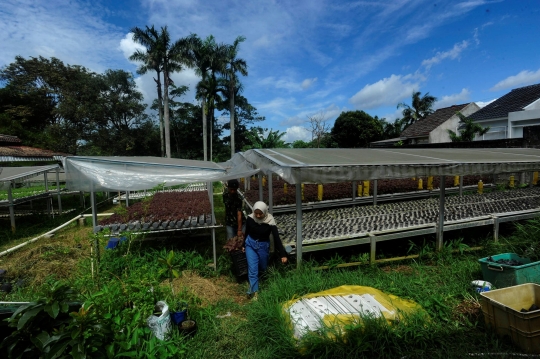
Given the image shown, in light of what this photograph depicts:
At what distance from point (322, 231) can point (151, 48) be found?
823 inches

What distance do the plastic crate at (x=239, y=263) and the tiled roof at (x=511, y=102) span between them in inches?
706

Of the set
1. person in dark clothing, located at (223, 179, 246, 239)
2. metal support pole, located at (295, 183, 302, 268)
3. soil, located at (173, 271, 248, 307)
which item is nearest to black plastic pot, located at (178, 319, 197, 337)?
soil, located at (173, 271, 248, 307)

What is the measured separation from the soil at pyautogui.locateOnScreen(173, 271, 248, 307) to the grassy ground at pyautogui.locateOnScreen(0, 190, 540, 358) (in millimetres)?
15

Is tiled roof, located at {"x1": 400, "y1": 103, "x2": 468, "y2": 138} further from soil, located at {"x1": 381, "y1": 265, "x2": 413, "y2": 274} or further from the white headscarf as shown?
the white headscarf

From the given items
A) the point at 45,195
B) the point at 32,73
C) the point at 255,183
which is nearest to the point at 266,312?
the point at 255,183

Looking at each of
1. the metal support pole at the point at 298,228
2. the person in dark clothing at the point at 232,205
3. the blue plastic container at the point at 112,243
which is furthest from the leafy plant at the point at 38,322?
the person in dark clothing at the point at 232,205

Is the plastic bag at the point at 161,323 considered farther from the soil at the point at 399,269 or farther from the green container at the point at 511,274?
the green container at the point at 511,274

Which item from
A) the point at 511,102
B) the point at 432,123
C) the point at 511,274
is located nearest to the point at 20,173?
the point at 511,274

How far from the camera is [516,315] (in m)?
2.53

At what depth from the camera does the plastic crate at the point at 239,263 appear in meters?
4.23

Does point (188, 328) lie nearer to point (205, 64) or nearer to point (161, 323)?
point (161, 323)

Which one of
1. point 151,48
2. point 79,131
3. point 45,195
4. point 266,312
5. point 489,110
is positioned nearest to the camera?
point 266,312

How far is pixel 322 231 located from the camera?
201 inches

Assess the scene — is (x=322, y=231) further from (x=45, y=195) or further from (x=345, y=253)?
(x=45, y=195)
